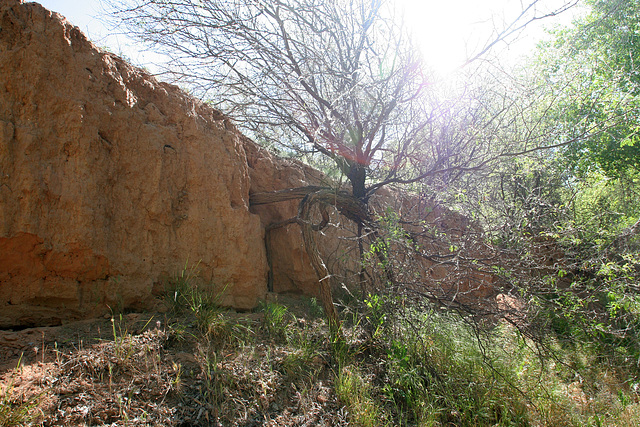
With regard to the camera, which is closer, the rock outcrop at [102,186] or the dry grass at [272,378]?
the dry grass at [272,378]

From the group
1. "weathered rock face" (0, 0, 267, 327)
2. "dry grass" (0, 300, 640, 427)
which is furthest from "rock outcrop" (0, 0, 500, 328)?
"dry grass" (0, 300, 640, 427)

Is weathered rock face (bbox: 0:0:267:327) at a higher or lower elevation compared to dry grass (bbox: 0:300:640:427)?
higher

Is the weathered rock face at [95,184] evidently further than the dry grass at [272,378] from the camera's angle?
Yes

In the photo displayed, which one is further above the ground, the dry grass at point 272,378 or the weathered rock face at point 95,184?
the weathered rock face at point 95,184

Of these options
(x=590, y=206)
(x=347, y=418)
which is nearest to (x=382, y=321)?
(x=347, y=418)

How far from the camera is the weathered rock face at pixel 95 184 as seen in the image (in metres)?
3.57

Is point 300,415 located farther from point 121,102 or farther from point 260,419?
point 121,102

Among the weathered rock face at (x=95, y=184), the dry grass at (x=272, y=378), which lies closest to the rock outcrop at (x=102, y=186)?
the weathered rock face at (x=95, y=184)

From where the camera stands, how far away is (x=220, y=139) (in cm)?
528

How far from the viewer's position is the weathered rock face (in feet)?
11.7

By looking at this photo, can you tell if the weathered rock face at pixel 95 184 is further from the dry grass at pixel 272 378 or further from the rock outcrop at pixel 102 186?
the dry grass at pixel 272 378

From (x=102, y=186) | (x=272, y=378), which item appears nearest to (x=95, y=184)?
(x=102, y=186)

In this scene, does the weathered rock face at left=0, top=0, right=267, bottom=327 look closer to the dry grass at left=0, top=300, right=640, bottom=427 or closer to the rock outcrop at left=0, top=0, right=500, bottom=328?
the rock outcrop at left=0, top=0, right=500, bottom=328

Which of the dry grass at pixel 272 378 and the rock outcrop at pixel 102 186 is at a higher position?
the rock outcrop at pixel 102 186
